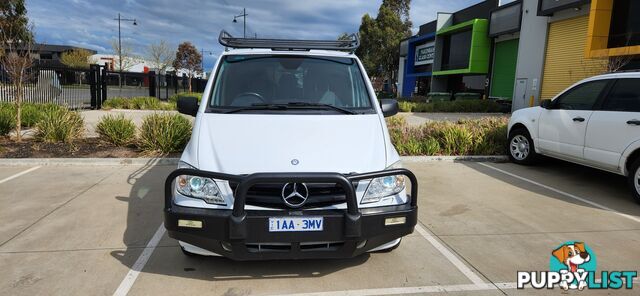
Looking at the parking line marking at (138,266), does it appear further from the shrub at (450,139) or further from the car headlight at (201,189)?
the shrub at (450,139)

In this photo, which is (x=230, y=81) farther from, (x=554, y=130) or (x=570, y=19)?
(x=570, y=19)

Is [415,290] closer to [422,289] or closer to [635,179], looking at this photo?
[422,289]

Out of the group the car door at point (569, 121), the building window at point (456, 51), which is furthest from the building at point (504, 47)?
the car door at point (569, 121)

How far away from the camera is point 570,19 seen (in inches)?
746

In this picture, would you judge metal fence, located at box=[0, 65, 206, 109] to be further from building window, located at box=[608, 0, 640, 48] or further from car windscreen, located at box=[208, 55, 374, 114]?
building window, located at box=[608, 0, 640, 48]

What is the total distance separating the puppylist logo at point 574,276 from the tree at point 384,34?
133ft

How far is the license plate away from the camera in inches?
120

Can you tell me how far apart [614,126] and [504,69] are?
72.3ft

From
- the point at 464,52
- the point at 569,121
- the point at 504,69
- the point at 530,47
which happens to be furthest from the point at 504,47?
the point at 569,121

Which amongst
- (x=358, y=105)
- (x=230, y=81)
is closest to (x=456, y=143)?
(x=358, y=105)

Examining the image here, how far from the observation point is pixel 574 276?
3809mm

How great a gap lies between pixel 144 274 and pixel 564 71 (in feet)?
66.4

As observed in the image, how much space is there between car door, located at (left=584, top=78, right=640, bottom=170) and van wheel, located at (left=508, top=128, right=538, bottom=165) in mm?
1587

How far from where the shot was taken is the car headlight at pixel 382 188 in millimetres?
3309
